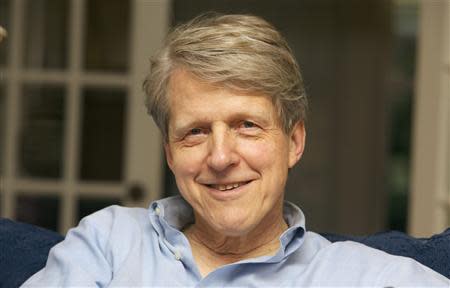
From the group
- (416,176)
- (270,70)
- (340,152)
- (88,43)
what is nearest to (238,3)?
(340,152)

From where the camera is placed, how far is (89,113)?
129 inches

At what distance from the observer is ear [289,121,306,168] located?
4.67 feet

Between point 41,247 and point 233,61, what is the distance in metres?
0.58

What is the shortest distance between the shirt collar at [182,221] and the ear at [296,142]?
0.38 feet

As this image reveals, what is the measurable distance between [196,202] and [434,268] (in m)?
0.48

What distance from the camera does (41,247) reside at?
156cm

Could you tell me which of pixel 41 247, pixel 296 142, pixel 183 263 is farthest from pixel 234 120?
pixel 41 247

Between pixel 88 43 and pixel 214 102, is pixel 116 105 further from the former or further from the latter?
pixel 214 102

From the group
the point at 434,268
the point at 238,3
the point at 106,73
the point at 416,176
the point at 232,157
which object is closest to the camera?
the point at 232,157

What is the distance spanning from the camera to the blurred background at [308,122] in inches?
107

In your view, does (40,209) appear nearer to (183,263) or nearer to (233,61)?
(183,263)

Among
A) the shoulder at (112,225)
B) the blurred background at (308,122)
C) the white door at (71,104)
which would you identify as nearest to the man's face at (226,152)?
the shoulder at (112,225)

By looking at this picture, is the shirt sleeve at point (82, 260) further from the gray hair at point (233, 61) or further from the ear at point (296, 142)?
the ear at point (296, 142)

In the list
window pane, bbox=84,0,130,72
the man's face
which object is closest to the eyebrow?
the man's face
